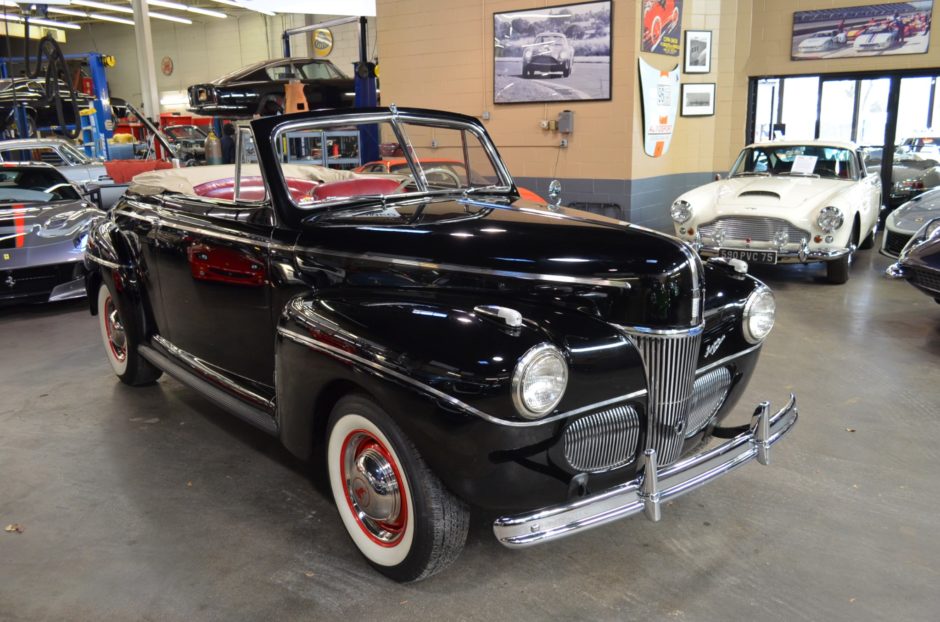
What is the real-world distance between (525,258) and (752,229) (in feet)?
17.2

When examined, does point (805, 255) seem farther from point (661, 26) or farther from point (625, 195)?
point (661, 26)

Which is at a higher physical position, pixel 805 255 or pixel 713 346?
pixel 713 346

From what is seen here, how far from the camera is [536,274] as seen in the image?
254 centimetres

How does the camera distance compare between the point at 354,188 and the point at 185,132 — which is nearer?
the point at 354,188

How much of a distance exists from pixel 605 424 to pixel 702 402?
0.55 m

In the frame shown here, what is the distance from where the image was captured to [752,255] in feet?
23.1

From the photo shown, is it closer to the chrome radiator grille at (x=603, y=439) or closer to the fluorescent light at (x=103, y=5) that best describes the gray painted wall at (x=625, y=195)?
the chrome radiator grille at (x=603, y=439)

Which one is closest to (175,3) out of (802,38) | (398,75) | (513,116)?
(398,75)

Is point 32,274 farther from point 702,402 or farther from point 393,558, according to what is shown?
point 702,402

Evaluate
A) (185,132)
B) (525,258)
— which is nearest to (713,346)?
(525,258)

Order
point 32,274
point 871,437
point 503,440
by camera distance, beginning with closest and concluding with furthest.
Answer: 1. point 503,440
2. point 871,437
3. point 32,274

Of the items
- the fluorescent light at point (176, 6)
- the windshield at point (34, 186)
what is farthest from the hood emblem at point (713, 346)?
the fluorescent light at point (176, 6)

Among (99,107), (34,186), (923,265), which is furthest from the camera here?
(99,107)

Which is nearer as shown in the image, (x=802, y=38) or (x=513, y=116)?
(x=513, y=116)
